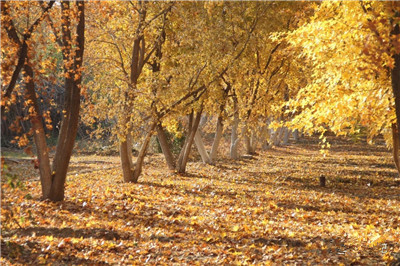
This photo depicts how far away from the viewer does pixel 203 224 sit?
10.1 meters

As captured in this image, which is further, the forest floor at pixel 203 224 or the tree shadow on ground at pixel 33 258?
the forest floor at pixel 203 224

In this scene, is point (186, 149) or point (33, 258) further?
point (186, 149)

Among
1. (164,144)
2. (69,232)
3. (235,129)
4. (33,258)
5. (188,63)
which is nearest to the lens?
(33,258)

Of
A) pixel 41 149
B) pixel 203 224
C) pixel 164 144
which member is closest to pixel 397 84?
pixel 203 224

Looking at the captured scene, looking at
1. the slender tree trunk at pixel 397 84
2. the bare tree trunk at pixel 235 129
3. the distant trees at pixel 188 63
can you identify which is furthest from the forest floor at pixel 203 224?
the bare tree trunk at pixel 235 129

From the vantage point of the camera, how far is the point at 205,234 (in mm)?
9172

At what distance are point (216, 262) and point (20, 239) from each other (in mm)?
3186

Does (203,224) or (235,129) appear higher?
(235,129)

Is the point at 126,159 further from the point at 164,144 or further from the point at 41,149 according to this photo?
the point at 41,149

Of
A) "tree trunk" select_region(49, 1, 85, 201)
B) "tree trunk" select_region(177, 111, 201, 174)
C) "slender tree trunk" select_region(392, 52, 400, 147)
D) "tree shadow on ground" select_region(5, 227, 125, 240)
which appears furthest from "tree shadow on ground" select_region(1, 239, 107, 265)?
"tree trunk" select_region(177, 111, 201, 174)

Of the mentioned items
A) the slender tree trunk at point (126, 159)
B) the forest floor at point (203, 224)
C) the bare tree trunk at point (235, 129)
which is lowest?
the forest floor at point (203, 224)

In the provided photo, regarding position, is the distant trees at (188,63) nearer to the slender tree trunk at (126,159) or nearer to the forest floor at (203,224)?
the slender tree trunk at (126,159)

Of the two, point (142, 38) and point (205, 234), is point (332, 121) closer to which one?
point (205, 234)

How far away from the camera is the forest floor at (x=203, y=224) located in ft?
24.2
